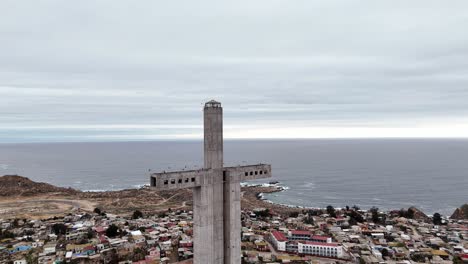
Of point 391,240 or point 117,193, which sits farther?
point 117,193

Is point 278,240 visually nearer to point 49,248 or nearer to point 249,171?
point 49,248

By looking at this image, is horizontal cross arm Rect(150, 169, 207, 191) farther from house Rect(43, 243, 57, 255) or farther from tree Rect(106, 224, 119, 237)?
tree Rect(106, 224, 119, 237)

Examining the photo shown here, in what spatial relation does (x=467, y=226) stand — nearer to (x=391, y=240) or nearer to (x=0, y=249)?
(x=391, y=240)

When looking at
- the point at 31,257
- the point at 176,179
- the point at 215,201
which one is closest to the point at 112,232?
the point at 31,257

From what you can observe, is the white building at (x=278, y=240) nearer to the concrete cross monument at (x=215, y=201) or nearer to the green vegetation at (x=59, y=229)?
the concrete cross monument at (x=215, y=201)

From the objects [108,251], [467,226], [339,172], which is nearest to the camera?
[108,251]

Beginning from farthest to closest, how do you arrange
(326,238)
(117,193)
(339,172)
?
(339,172)
(117,193)
(326,238)

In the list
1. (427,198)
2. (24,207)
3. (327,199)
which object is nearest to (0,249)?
(24,207)

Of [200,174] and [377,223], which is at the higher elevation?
[200,174]
